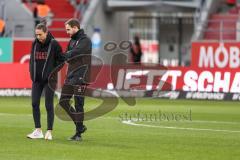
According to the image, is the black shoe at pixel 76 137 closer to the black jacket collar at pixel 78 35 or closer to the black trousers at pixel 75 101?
the black trousers at pixel 75 101

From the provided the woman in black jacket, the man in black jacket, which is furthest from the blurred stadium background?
the woman in black jacket

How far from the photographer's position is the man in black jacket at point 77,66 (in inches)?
634

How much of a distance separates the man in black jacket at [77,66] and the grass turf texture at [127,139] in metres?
0.78

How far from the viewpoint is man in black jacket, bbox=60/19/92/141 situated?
16.1m

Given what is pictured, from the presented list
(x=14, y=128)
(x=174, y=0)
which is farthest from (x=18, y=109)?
(x=174, y=0)

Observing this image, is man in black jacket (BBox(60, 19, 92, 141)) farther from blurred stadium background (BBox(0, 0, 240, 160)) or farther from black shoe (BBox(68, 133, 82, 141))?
blurred stadium background (BBox(0, 0, 240, 160))

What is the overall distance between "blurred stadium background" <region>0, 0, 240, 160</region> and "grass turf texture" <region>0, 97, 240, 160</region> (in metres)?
0.02

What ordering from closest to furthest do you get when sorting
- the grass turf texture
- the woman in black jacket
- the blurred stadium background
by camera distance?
the grass turf texture < the blurred stadium background < the woman in black jacket

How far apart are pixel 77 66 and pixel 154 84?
14986mm

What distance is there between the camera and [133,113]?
24.1 metres

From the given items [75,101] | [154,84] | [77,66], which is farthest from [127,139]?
[154,84]

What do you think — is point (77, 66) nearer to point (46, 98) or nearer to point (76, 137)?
point (46, 98)

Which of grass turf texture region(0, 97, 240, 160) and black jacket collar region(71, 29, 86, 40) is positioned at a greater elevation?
black jacket collar region(71, 29, 86, 40)

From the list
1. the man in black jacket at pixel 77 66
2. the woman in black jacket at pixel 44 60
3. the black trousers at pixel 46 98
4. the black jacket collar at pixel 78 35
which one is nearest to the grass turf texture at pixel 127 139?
the black trousers at pixel 46 98
